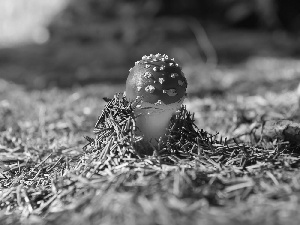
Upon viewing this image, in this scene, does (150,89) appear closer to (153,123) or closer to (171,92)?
(171,92)

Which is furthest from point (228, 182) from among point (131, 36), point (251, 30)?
point (251, 30)

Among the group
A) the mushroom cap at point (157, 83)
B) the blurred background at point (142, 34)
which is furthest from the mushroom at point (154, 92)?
the blurred background at point (142, 34)

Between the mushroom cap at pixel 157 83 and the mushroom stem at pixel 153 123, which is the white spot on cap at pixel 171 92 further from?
the mushroom stem at pixel 153 123

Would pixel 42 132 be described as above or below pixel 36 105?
below

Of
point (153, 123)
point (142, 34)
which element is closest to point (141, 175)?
point (153, 123)

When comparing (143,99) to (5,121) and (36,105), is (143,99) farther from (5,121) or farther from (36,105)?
(36,105)
